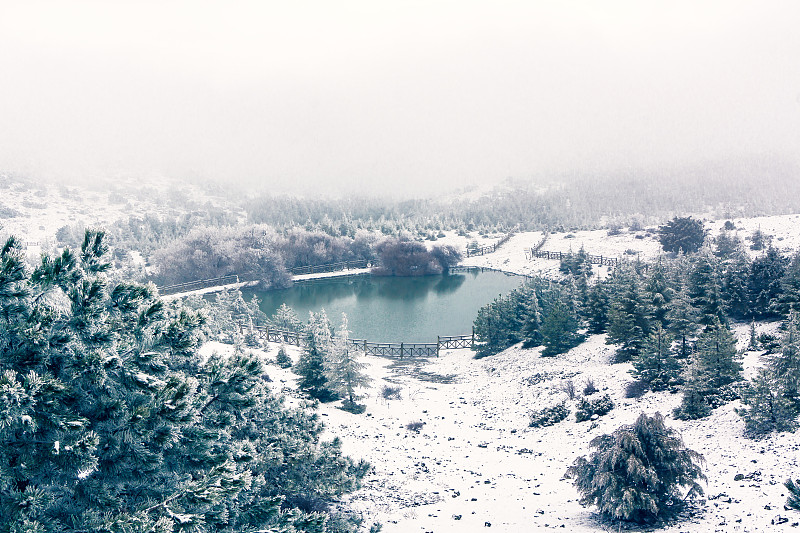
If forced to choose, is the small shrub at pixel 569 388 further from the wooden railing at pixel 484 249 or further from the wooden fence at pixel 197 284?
the wooden railing at pixel 484 249

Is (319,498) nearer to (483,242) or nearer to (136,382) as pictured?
(136,382)

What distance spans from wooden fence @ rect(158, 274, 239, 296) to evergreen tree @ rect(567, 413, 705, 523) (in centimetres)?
7884

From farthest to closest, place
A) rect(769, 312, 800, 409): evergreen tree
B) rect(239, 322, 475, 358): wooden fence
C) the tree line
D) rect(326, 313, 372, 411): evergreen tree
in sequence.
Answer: rect(239, 322, 475, 358): wooden fence < rect(326, 313, 372, 411): evergreen tree < the tree line < rect(769, 312, 800, 409): evergreen tree

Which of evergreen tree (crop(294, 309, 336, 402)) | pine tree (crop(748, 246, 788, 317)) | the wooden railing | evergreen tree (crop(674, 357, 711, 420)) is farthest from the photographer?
the wooden railing

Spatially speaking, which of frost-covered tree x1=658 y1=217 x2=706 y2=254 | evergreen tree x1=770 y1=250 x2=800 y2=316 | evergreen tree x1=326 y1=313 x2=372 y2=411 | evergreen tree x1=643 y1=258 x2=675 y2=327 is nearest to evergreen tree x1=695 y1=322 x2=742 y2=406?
evergreen tree x1=643 y1=258 x2=675 y2=327

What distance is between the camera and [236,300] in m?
64.6

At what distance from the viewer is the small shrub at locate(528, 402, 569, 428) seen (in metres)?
29.8

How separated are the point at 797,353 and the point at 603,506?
11285 mm

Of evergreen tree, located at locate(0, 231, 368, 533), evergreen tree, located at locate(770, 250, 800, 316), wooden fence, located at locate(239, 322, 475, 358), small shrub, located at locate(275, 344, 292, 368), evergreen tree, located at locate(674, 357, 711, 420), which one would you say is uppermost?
evergreen tree, located at locate(0, 231, 368, 533)

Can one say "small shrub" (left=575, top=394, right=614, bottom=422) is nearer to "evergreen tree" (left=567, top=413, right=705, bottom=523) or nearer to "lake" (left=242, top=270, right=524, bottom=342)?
"evergreen tree" (left=567, top=413, right=705, bottom=523)

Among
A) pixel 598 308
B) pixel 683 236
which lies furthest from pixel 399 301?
pixel 683 236

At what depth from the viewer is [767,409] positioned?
2086cm

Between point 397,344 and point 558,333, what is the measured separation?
17.8 m

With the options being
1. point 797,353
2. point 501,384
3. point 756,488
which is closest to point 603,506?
point 756,488
